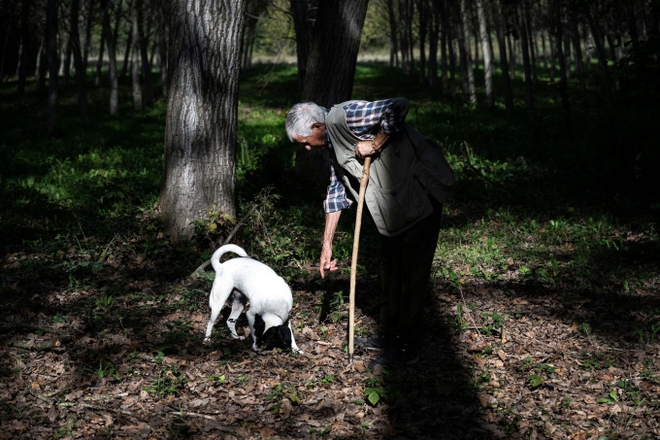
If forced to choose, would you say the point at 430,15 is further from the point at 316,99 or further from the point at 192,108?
the point at 192,108

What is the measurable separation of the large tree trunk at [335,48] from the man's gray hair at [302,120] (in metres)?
4.74

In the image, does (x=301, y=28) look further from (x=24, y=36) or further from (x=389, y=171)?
(x=24, y=36)

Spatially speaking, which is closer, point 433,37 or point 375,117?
point 375,117

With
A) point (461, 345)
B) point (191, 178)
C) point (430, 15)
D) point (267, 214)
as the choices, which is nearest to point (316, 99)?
point (267, 214)

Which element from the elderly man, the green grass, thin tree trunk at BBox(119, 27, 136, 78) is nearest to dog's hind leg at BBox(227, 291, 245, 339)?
the green grass

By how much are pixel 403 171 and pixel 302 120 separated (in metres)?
0.86

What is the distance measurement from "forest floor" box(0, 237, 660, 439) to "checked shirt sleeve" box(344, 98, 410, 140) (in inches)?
78.1

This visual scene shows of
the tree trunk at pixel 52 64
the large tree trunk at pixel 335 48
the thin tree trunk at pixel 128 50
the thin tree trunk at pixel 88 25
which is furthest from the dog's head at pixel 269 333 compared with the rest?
the thin tree trunk at pixel 88 25

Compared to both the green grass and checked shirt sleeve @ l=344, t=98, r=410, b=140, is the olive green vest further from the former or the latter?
the green grass

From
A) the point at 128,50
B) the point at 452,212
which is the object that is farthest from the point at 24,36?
the point at 452,212

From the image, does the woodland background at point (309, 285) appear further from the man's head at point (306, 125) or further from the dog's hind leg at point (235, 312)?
the man's head at point (306, 125)

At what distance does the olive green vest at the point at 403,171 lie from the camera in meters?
4.32

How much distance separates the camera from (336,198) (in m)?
4.78

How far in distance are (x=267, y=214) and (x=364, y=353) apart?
126 inches
